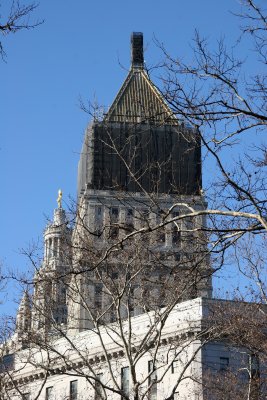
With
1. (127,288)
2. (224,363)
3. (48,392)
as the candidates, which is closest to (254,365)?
(224,363)

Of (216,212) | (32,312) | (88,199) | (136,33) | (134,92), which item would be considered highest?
(136,33)

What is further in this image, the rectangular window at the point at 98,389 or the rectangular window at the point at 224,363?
the rectangular window at the point at 224,363

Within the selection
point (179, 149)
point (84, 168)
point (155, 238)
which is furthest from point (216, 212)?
point (84, 168)

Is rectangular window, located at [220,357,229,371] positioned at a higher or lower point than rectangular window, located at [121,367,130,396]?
higher

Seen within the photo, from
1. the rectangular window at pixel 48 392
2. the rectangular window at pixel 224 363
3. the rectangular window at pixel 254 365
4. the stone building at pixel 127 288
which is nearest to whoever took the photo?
the stone building at pixel 127 288

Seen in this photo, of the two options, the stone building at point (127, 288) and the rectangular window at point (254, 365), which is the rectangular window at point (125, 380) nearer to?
the stone building at point (127, 288)

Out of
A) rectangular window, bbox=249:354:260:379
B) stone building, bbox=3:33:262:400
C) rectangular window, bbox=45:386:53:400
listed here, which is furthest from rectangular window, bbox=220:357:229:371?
rectangular window, bbox=45:386:53:400

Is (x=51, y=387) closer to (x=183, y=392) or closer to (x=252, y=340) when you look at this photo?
(x=183, y=392)

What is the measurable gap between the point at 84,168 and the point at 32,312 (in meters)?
79.0

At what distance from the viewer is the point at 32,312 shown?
34688 millimetres

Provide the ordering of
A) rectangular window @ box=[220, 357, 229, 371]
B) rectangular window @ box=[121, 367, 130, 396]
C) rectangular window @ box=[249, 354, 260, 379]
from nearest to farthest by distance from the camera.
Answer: rectangular window @ box=[249, 354, 260, 379], rectangular window @ box=[121, 367, 130, 396], rectangular window @ box=[220, 357, 229, 371]

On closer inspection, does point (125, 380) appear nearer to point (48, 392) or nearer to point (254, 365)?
point (254, 365)

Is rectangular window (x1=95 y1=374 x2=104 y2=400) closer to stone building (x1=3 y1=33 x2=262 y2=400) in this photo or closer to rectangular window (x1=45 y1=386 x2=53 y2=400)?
stone building (x1=3 y1=33 x2=262 y2=400)

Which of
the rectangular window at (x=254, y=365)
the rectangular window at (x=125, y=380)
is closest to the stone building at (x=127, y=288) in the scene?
the rectangular window at (x=125, y=380)
